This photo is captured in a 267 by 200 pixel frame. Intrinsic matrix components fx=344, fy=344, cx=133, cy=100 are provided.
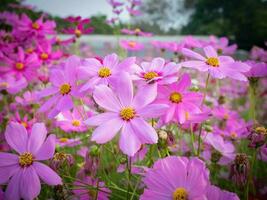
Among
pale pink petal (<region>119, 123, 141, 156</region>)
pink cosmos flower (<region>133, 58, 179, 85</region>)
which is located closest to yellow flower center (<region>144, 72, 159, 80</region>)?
pink cosmos flower (<region>133, 58, 179, 85</region>)

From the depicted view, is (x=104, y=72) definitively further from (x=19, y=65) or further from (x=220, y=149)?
(x=19, y=65)

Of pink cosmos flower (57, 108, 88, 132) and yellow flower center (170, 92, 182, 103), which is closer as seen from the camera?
yellow flower center (170, 92, 182, 103)

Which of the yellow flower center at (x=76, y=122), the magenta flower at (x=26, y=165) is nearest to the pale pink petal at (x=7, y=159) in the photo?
the magenta flower at (x=26, y=165)

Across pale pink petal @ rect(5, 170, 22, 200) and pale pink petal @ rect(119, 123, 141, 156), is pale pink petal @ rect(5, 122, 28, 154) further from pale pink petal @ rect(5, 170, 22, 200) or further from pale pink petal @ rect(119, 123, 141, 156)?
pale pink petal @ rect(119, 123, 141, 156)

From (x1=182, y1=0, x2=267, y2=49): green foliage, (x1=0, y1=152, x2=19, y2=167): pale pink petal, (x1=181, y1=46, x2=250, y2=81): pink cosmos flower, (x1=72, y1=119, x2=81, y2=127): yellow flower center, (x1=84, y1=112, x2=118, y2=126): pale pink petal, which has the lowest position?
(x1=72, y1=119, x2=81, y2=127): yellow flower center

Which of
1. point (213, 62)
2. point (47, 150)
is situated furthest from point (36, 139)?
point (213, 62)

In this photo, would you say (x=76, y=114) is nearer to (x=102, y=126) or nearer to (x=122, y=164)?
(x=122, y=164)
